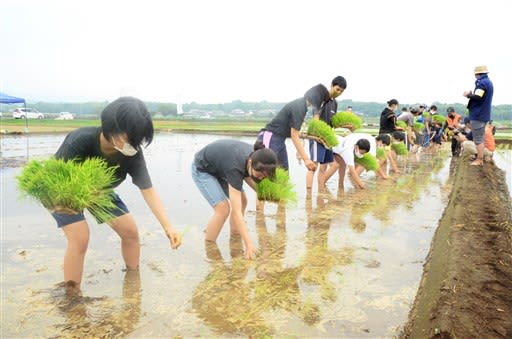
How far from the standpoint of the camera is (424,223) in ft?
15.6

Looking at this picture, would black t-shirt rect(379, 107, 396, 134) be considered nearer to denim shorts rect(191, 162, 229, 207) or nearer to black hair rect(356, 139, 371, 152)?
black hair rect(356, 139, 371, 152)

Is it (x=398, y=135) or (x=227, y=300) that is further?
(x=398, y=135)

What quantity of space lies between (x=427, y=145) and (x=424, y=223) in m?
12.9

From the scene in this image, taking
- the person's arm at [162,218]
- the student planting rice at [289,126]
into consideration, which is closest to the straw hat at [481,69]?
the student planting rice at [289,126]

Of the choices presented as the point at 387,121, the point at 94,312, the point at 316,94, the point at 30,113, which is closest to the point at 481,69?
the point at 387,121

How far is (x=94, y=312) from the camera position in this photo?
2555mm

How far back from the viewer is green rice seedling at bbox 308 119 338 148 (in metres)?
5.73

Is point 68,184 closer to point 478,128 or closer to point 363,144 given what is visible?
point 363,144

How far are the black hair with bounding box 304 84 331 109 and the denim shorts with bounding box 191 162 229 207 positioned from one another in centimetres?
193

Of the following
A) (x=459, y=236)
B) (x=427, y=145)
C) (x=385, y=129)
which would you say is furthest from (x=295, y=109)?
(x=427, y=145)

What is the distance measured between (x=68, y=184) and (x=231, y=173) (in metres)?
1.26

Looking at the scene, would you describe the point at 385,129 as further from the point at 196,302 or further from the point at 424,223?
the point at 196,302

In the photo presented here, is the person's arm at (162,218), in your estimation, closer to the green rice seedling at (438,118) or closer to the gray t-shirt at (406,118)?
the gray t-shirt at (406,118)

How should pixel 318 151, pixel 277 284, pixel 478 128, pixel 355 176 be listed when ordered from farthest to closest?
pixel 478 128, pixel 355 176, pixel 318 151, pixel 277 284
